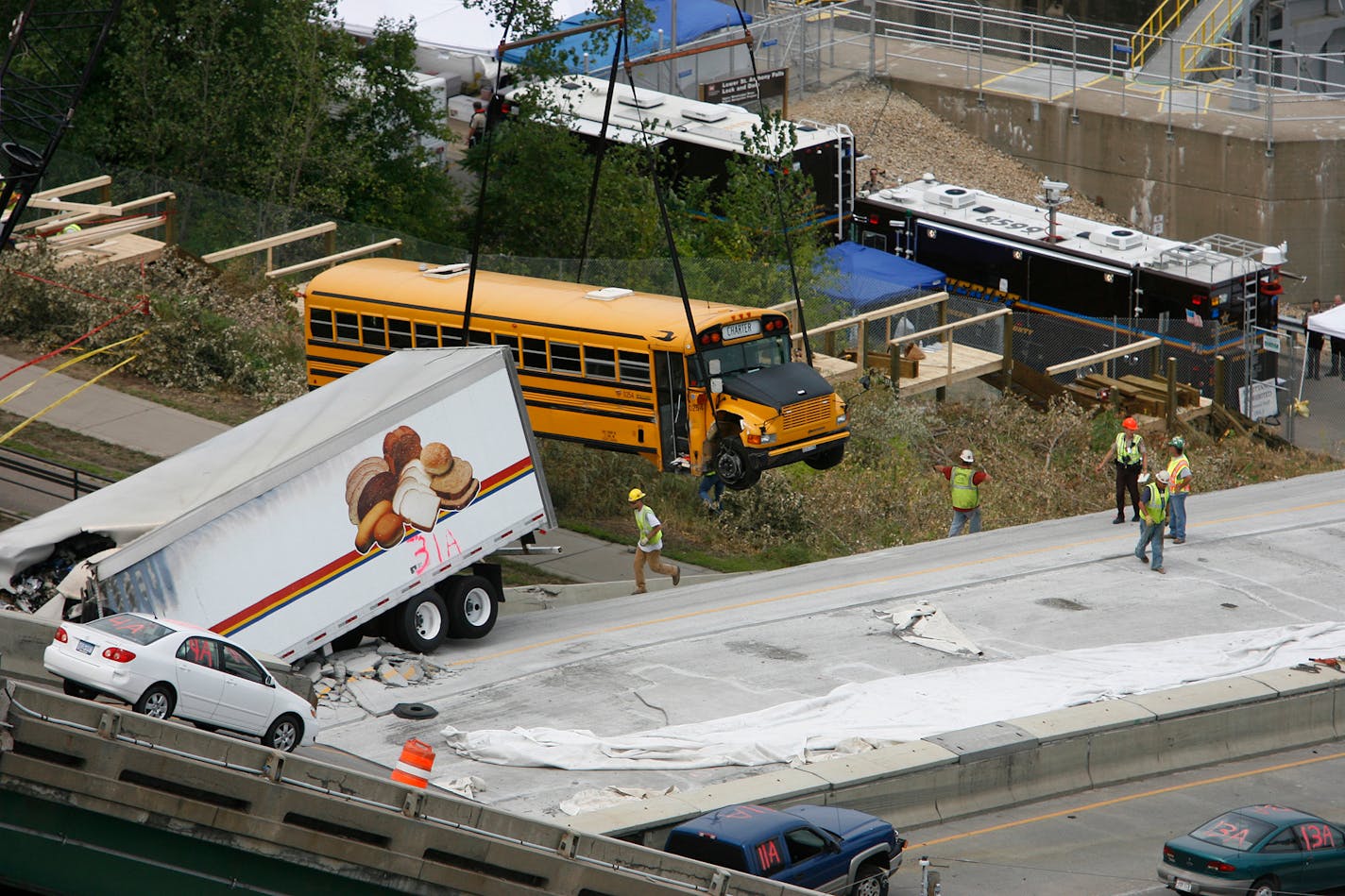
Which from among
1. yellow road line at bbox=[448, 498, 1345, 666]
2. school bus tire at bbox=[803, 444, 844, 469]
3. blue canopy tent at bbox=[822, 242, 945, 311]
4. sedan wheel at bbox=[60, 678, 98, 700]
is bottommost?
yellow road line at bbox=[448, 498, 1345, 666]

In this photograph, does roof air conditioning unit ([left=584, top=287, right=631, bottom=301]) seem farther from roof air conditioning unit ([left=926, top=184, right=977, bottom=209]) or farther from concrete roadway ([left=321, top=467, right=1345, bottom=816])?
roof air conditioning unit ([left=926, top=184, right=977, bottom=209])

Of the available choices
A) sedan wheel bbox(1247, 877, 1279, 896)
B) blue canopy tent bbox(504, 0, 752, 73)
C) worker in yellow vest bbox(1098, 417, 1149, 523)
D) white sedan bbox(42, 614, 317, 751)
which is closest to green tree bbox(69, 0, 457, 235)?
blue canopy tent bbox(504, 0, 752, 73)

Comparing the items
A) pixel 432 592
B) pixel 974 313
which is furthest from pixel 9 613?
pixel 974 313

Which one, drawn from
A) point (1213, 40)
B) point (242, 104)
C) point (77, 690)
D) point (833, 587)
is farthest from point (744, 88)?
point (77, 690)

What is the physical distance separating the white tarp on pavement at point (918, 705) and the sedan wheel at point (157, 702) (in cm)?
314

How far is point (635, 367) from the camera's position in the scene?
87.0 ft

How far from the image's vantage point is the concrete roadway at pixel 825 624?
19.0 m

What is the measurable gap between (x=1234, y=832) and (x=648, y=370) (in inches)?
521

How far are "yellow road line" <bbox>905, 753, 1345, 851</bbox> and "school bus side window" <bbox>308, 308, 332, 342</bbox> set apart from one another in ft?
53.2

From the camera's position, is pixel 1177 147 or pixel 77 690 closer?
pixel 77 690

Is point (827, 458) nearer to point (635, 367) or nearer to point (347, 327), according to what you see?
point (635, 367)

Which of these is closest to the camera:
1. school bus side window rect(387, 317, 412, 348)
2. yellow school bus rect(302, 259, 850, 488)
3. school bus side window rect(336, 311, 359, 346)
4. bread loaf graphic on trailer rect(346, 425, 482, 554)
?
bread loaf graphic on trailer rect(346, 425, 482, 554)

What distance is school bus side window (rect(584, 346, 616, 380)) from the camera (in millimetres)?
26672

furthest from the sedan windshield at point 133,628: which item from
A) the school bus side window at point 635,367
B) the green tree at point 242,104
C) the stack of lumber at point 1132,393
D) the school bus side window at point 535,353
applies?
the green tree at point 242,104
